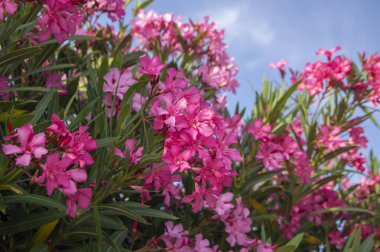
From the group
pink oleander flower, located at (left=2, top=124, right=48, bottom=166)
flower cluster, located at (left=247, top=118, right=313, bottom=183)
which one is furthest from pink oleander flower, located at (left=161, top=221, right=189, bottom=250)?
flower cluster, located at (left=247, top=118, right=313, bottom=183)

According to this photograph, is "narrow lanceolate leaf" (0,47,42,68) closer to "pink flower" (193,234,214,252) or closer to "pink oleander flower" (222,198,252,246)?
"pink flower" (193,234,214,252)

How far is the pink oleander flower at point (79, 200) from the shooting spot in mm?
1097

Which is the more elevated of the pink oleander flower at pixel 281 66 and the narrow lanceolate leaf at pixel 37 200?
the pink oleander flower at pixel 281 66

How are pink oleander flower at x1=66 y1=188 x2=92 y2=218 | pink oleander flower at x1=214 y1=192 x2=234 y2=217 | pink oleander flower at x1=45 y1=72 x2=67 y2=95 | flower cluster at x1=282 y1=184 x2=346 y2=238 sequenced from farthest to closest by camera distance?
flower cluster at x1=282 y1=184 x2=346 y2=238, pink oleander flower at x1=45 y1=72 x2=67 y2=95, pink oleander flower at x1=214 y1=192 x2=234 y2=217, pink oleander flower at x1=66 y1=188 x2=92 y2=218

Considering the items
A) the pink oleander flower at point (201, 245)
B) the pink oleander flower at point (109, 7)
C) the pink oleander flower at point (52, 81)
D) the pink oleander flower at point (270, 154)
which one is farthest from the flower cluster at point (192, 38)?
the pink oleander flower at point (201, 245)

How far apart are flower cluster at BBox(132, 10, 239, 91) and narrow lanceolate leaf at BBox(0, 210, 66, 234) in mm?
1614

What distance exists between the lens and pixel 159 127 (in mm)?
1157

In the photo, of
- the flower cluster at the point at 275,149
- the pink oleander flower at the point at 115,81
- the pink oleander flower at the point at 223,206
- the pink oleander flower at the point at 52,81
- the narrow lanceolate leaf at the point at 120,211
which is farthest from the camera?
the flower cluster at the point at 275,149

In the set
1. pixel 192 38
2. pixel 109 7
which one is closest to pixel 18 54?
pixel 109 7

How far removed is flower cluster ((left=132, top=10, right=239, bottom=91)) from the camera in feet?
9.21

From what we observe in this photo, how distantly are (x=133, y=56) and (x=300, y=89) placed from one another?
43.8 inches

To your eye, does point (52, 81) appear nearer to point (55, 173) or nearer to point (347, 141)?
point (55, 173)

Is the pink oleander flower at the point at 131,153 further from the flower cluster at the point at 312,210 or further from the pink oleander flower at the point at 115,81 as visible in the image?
the flower cluster at the point at 312,210

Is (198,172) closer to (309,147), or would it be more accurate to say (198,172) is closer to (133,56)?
(133,56)
